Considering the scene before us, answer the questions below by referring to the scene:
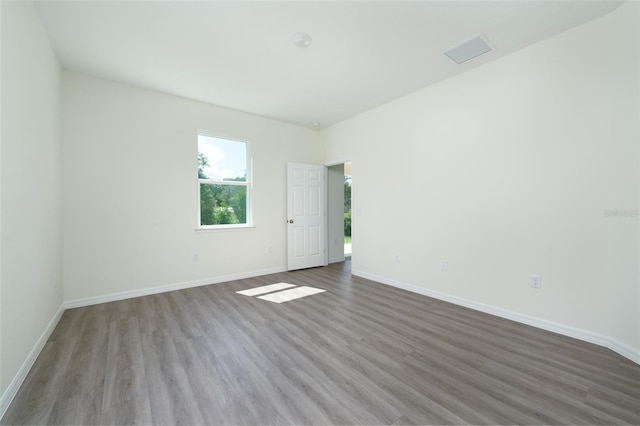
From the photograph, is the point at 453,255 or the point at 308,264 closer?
the point at 453,255

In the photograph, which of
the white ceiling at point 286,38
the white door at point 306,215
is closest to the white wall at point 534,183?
the white ceiling at point 286,38

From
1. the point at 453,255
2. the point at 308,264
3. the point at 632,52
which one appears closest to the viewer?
the point at 632,52

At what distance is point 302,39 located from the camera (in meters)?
2.51

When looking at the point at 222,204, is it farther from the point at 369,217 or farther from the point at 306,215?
the point at 369,217

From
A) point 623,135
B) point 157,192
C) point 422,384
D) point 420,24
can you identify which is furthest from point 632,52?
point 157,192

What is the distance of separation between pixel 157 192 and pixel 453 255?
4017 millimetres

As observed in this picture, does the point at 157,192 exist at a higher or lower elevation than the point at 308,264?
higher

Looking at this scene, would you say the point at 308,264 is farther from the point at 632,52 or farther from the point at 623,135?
the point at 632,52

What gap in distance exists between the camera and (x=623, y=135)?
7.09ft

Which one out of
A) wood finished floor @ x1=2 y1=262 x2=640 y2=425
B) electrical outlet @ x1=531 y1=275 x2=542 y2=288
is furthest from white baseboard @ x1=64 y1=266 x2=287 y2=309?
electrical outlet @ x1=531 y1=275 x2=542 y2=288

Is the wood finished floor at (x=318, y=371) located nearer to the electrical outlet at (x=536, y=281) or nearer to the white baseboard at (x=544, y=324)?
the white baseboard at (x=544, y=324)

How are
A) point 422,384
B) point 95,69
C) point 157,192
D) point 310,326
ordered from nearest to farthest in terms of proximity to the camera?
point 422,384 < point 310,326 < point 95,69 < point 157,192

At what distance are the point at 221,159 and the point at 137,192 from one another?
1286 mm

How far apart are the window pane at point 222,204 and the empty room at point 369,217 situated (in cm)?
4
